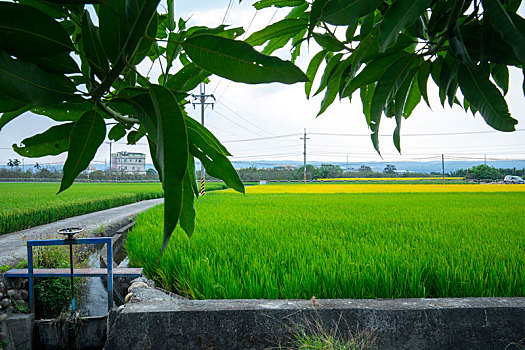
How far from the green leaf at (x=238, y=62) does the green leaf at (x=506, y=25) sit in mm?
213

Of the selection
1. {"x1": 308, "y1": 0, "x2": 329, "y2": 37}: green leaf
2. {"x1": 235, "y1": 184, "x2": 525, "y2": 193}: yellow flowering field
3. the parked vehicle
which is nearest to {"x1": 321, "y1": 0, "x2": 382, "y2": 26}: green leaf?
{"x1": 308, "y1": 0, "x2": 329, "y2": 37}: green leaf

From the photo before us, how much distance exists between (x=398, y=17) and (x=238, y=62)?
0.15m

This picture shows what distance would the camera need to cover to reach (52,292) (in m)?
2.95

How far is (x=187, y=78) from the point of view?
426 mm

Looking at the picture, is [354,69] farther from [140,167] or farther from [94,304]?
[140,167]

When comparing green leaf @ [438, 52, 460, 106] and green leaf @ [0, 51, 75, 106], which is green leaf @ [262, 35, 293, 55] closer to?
green leaf @ [438, 52, 460, 106]

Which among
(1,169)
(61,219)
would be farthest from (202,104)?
(1,169)

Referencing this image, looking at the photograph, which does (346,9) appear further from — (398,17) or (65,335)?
(65,335)

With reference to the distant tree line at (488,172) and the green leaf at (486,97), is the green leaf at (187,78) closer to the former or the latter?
the green leaf at (486,97)

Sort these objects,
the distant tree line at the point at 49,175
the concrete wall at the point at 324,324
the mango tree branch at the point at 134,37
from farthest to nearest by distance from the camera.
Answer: the distant tree line at the point at 49,175, the concrete wall at the point at 324,324, the mango tree branch at the point at 134,37

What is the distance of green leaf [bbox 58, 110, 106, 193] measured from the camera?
34 centimetres

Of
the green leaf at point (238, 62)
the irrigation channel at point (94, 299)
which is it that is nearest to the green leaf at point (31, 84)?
the green leaf at point (238, 62)

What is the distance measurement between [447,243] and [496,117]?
2976 millimetres

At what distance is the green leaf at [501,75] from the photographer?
543 mm
